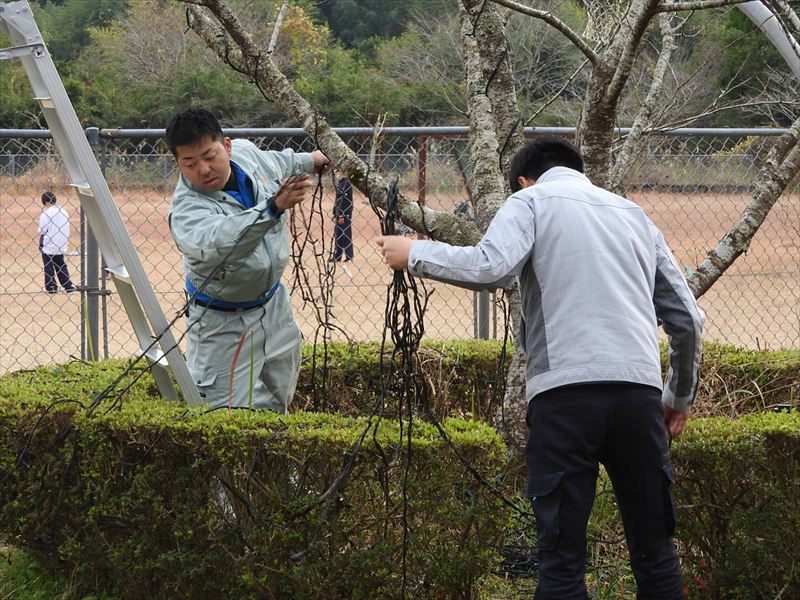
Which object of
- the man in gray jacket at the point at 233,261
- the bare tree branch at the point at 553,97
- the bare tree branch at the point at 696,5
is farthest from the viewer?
the bare tree branch at the point at 553,97

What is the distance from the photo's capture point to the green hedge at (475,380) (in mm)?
4727

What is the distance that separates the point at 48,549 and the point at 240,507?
891mm

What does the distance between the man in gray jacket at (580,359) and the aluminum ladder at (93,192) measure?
1081 millimetres

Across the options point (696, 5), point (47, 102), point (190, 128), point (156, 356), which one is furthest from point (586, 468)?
point (47, 102)

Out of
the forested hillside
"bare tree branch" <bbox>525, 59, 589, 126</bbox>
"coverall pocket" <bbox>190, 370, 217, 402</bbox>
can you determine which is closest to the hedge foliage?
"coverall pocket" <bbox>190, 370, 217, 402</bbox>

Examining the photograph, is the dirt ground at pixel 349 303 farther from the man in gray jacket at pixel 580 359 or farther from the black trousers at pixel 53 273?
the man in gray jacket at pixel 580 359

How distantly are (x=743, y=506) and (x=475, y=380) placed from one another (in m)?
1.90

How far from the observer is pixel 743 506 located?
3.25 metres

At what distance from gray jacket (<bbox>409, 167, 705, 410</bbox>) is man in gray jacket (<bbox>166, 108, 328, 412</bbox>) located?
852mm

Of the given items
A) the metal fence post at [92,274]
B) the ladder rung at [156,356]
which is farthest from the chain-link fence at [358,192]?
the ladder rung at [156,356]

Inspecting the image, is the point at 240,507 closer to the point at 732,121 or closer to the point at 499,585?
the point at 499,585

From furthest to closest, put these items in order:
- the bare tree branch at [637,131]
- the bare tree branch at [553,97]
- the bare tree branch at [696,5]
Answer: the bare tree branch at [637,131], the bare tree branch at [553,97], the bare tree branch at [696,5]

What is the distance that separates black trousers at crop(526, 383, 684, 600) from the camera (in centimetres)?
275

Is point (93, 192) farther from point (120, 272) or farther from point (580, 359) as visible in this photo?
point (580, 359)
